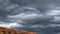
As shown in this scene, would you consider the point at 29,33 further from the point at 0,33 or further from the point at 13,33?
the point at 0,33

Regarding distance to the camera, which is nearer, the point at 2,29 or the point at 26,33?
the point at 2,29

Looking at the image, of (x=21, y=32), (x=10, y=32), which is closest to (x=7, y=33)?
(x=10, y=32)

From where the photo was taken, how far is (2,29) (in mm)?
56562

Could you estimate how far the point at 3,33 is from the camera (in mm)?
56594

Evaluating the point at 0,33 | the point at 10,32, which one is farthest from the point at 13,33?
the point at 0,33

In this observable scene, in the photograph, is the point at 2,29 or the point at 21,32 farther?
the point at 21,32

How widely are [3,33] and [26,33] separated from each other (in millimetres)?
8251

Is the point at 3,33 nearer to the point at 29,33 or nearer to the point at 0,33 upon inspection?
the point at 0,33

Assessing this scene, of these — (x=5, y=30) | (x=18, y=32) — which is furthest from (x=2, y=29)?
(x=18, y=32)

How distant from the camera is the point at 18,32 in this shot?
60.3 m

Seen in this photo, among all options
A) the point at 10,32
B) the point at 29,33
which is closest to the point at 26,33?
the point at 29,33

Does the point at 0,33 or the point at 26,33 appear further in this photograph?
the point at 26,33

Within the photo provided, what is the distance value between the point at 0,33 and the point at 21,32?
771 centimetres

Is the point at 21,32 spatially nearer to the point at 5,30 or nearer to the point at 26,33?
the point at 26,33
